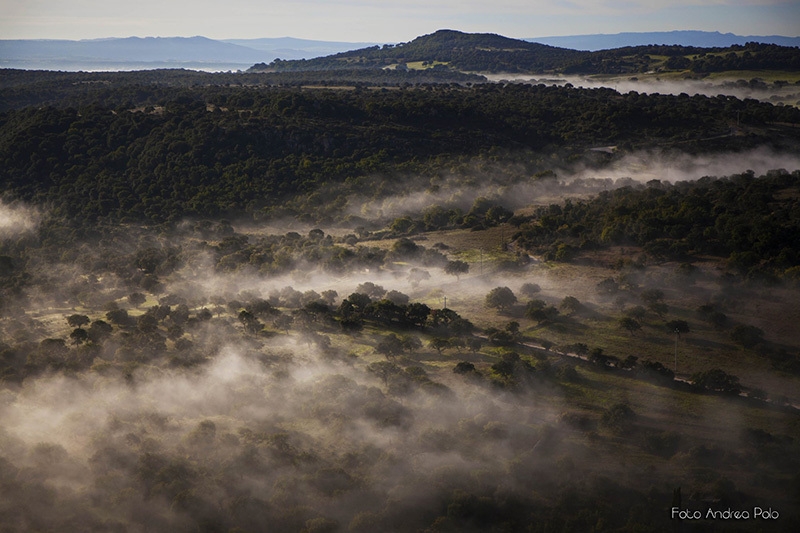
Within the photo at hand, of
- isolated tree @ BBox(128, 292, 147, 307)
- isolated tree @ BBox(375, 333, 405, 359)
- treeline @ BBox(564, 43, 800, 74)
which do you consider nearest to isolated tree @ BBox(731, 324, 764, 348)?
isolated tree @ BBox(375, 333, 405, 359)

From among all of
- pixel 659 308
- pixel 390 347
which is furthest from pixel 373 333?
pixel 659 308

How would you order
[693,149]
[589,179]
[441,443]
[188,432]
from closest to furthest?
[441,443] < [188,432] < [589,179] < [693,149]

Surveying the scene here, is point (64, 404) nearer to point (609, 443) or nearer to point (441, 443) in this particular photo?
point (441, 443)

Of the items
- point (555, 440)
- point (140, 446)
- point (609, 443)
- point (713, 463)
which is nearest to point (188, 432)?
point (140, 446)

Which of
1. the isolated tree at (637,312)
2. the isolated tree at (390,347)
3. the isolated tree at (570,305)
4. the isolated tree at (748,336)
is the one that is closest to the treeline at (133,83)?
the isolated tree at (390,347)

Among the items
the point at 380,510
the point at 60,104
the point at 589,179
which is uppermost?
the point at 60,104

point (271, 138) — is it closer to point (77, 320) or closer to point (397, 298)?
point (397, 298)

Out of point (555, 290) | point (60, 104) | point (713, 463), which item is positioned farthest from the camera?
point (60, 104)

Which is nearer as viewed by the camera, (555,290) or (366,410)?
(366,410)
